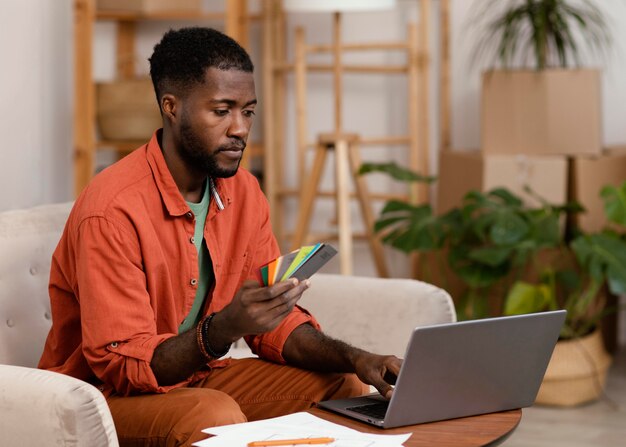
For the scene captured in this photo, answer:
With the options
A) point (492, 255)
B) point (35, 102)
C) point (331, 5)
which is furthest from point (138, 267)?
point (331, 5)

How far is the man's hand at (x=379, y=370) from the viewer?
1813 mm

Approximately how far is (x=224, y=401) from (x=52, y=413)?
275 millimetres

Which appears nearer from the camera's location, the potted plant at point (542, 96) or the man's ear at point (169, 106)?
the man's ear at point (169, 106)

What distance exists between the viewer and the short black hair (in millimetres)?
1903

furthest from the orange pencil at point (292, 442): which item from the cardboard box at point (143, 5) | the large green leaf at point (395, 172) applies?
the cardboard box at point (143, 5)

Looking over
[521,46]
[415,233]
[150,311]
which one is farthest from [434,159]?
[150,311]

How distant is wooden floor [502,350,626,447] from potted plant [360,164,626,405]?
0.07m

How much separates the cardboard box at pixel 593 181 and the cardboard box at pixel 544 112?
2.0 inches

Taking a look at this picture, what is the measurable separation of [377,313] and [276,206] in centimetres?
219

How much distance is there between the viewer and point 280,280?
5.33 ft

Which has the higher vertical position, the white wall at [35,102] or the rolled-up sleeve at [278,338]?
the white wall at [35,102]

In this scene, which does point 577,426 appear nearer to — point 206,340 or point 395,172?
point 395,172

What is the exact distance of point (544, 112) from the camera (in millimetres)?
3736

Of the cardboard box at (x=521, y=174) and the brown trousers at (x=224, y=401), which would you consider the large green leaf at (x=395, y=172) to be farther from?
the brown trousers at (x=224, y=401)
